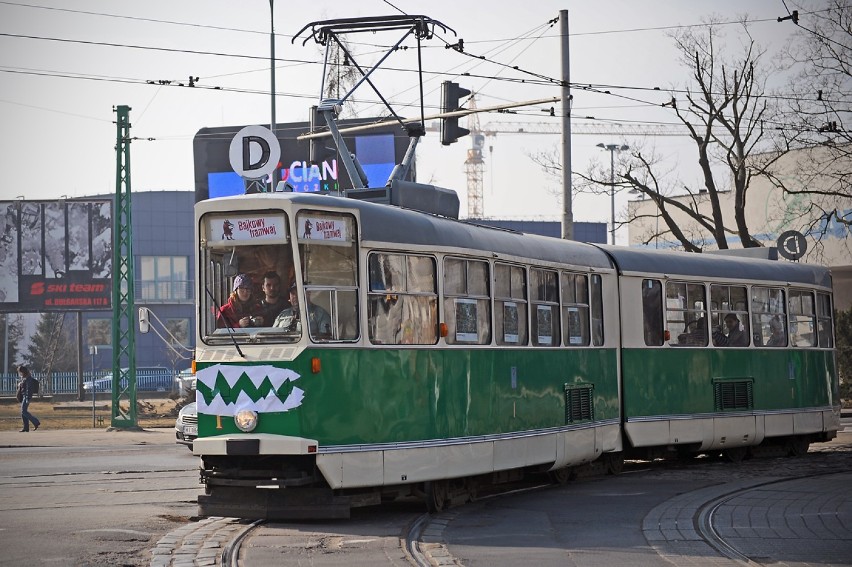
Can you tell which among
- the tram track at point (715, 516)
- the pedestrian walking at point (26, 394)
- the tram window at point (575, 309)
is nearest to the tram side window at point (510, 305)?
the tram window at point (575, 309)

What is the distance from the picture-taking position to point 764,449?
21750mm

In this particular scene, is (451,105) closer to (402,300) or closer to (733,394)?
(733,394)

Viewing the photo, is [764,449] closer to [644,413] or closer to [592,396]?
[644,413]

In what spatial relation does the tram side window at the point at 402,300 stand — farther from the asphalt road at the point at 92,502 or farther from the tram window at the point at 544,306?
the asphalt road at the point at 92,502

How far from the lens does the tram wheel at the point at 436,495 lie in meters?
13.8

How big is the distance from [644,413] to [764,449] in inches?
159

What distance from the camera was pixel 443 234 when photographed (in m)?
14.3

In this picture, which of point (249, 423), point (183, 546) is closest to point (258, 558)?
point (183, 546)

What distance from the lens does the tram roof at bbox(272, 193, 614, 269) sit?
13.2 meters

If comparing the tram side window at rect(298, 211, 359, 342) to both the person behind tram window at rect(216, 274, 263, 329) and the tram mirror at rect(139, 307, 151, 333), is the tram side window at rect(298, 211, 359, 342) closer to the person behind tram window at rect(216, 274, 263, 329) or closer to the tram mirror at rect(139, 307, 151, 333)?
the person behind tram window at rect(216, 274, 263, 329)

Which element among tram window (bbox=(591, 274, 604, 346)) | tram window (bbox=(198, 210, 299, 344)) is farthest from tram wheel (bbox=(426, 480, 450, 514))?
tram window (bbox=(591, 274, 604, 346))

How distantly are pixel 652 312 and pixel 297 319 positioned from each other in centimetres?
781

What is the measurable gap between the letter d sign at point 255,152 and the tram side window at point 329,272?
18.1 m

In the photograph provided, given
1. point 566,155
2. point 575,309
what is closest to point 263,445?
point 575,309
